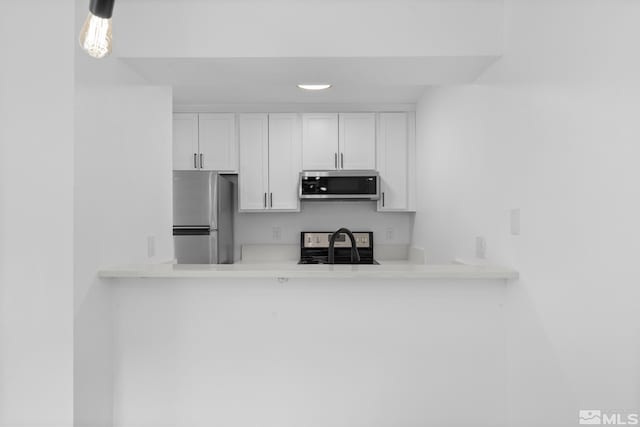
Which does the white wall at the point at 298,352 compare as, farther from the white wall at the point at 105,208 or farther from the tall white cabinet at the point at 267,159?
the tall white cabinet at the point at 267,159

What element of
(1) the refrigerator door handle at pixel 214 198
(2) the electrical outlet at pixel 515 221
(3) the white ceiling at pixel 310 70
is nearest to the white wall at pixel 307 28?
(3) the white ceiling at pixel 310 70

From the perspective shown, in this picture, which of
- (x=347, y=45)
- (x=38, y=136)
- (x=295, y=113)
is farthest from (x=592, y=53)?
(x=295, y=113)

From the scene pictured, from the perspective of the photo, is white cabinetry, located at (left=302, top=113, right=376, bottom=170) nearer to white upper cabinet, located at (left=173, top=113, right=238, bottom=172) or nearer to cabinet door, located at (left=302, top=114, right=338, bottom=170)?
cabinet door, located at (left=302, top=114, right=338, bottom=170)

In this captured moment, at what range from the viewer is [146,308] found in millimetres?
1916

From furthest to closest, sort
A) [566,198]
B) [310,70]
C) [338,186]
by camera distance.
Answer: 1. [338,186]
2. [310,70]
3. [566,198]

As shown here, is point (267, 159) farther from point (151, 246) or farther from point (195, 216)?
point (151, 246)

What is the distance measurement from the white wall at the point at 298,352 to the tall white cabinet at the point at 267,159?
7.24ft

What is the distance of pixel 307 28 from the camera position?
1.89 metres

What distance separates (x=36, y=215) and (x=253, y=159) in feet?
8.25

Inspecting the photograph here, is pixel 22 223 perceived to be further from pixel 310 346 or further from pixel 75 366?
pixel 310 346

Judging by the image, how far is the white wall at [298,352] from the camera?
1.89 metres

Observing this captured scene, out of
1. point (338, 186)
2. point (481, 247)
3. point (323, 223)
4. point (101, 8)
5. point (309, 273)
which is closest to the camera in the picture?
point (101, 8)

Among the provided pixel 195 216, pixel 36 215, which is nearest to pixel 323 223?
pixel 195 216

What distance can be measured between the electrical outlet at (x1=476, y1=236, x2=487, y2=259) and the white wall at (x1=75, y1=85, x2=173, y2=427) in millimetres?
1684
